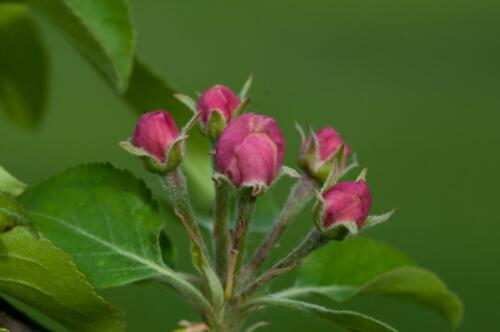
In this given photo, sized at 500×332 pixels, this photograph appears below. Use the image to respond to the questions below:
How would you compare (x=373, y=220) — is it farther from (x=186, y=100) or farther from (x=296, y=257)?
(x=186, y=100)

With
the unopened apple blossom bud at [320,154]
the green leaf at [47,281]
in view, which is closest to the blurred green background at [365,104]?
the unopened apple blossom bud at [320,154]

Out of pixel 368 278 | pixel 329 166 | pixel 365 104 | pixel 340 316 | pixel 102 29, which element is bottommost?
pixel 365 104

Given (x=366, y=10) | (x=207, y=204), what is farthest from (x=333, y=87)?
(x=207, y=204)

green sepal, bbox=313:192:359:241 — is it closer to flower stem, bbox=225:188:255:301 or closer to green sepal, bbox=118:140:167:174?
flower stem, bbox=225:188:255:301

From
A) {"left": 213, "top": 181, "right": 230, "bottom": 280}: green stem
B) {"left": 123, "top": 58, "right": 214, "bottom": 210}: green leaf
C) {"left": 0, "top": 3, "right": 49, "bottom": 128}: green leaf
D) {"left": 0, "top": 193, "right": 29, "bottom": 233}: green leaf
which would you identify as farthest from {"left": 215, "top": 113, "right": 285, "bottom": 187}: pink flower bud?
{"left": 0, "top": 3, "right": 49, "bottom": 128}: green leaf

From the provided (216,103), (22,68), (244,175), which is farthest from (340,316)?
(22,68)
